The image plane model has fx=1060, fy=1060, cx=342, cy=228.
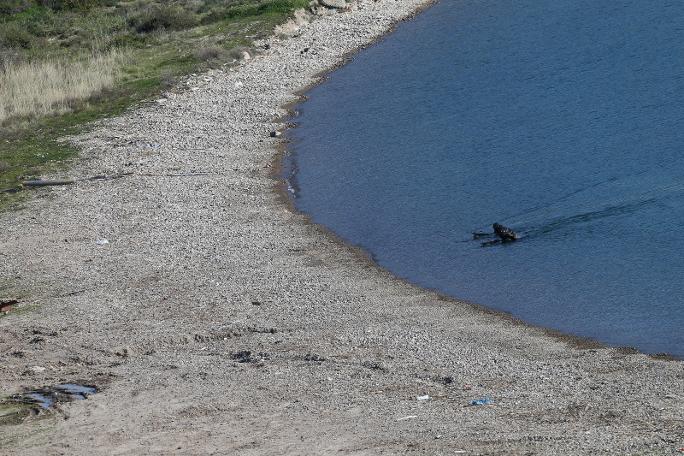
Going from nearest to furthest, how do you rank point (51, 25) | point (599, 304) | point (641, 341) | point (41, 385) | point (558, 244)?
point (41, 385) → point (641, 341) → point (599, 304) → point (558, 244) → point (51, 25)

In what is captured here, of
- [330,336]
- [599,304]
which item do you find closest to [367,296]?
[330,336]

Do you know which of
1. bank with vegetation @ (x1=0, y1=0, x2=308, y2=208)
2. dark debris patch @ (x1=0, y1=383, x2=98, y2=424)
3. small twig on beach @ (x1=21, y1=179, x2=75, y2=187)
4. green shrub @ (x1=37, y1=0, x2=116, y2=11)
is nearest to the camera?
dark debris patch @ (x1=0, y1=383, x2=98, y2=424)

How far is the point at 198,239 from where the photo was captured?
79.5 feet

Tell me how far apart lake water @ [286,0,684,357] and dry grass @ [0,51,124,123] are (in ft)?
27.2

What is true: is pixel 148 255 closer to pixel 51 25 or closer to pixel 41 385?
pixel 41 385

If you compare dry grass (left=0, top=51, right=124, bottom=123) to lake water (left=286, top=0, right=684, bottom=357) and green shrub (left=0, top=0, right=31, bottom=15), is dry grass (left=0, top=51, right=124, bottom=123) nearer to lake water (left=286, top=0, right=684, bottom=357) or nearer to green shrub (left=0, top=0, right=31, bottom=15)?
lake water (left=286, top=0, right=684, bottom=357)

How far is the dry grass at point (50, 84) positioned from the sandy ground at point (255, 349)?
320 inches

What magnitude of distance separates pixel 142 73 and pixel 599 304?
86.9 feet

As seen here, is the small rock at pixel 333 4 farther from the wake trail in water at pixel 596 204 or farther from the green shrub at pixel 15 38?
the wake trail in water at pixel 596 204

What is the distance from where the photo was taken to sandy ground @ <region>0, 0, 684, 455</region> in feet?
45.2

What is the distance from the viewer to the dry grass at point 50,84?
→ 37375 mm

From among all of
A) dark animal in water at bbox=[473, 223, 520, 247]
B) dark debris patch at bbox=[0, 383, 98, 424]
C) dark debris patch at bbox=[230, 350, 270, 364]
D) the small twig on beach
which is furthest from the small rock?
dark debris patch at bbox=[0, 383, 98, 424]

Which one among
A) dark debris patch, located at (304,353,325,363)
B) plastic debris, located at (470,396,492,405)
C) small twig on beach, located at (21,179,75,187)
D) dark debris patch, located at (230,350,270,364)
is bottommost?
dark debris patch, located at (304,353,325,363)

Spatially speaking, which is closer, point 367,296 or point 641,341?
point 641,341
